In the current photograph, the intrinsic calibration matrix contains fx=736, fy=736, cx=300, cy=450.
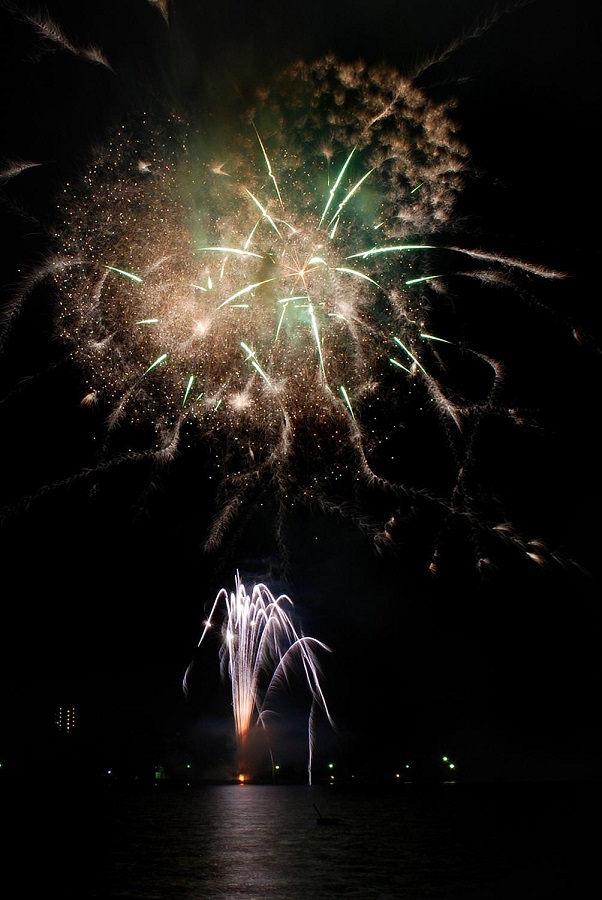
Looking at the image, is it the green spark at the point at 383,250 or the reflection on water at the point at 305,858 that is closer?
the green spark at the point at 383,250

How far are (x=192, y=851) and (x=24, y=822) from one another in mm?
21623

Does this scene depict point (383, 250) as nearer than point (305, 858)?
Yes

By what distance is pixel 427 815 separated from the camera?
54219 millimetres

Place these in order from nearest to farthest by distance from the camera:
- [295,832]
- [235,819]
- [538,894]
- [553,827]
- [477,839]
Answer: [538,894]
[477,839]
[295,832]
[553,827]
[235,819]

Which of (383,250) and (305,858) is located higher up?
(383,250)

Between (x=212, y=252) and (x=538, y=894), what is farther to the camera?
(x=538, y=894)

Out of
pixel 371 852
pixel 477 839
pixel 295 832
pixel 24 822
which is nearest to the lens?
pixel 371 852

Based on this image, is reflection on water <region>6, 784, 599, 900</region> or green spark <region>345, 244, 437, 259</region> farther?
reflection on water <region>6, 784, 599, 900</region>

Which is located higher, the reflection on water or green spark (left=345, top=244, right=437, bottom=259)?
green spark (left=345, top=244, right=437, bottom=259)

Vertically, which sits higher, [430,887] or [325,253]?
[325,253]

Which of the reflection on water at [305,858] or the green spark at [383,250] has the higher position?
the green spark at [383,250]

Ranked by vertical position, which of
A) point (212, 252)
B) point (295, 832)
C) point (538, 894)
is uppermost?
point (212, 252)

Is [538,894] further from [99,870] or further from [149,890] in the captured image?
[99,870]

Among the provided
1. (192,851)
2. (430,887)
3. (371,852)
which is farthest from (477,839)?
(430,887)
